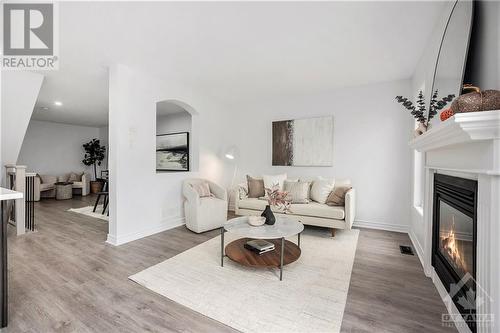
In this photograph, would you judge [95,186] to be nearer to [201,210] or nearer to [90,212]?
[90,212]

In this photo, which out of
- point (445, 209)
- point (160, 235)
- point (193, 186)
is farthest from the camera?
point (193, 186)

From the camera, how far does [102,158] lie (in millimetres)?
8375

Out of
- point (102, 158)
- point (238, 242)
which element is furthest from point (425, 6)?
point (102, 158)

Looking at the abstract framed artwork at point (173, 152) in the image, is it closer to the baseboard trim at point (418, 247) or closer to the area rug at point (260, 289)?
the area rug at point (260, 289)

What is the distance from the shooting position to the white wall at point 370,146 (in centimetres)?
379

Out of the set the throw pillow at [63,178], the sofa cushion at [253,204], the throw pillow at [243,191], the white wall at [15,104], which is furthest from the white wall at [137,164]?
the throw pillow at [63,178]

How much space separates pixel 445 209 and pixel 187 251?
9.08ft

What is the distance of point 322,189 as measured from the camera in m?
3.78

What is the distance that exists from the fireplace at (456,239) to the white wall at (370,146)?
1807 mm

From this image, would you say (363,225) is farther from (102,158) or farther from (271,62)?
(102,158)

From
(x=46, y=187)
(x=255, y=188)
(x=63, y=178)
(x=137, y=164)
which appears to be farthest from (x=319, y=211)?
(x=63, y=178)

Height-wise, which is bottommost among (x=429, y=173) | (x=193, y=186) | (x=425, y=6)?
(x=193, y=186)

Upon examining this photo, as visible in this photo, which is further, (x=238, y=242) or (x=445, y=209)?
(x=238, y=242)

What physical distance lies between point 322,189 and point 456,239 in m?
2.10
